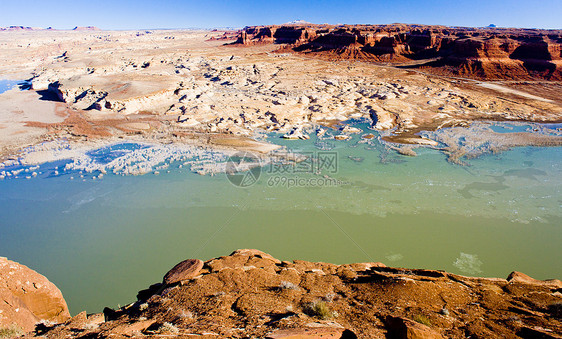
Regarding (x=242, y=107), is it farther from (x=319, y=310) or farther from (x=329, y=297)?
(x=319, y=310)

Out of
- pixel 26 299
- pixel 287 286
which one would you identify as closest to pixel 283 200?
pixel 287 286

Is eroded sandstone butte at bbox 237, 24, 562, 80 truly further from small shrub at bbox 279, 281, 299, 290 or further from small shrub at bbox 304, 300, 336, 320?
small shrub at bbox 304, 300, 336, 320

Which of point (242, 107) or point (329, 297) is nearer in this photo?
point (329, 297)

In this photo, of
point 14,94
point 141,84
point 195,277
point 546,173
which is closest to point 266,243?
point 195,277

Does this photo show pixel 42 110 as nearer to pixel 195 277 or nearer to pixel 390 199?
pixel 195 277

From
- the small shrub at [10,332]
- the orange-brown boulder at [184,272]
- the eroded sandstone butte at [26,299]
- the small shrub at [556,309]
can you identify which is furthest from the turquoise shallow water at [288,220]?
the small shrub at [556,309]

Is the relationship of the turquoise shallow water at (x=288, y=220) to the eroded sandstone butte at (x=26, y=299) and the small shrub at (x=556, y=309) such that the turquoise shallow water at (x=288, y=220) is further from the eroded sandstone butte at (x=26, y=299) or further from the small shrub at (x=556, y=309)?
the small shrub at (x=556, y=309)

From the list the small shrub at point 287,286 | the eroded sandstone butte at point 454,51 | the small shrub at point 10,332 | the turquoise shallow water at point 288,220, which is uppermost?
the eroded sandstone butte at point 454,51
